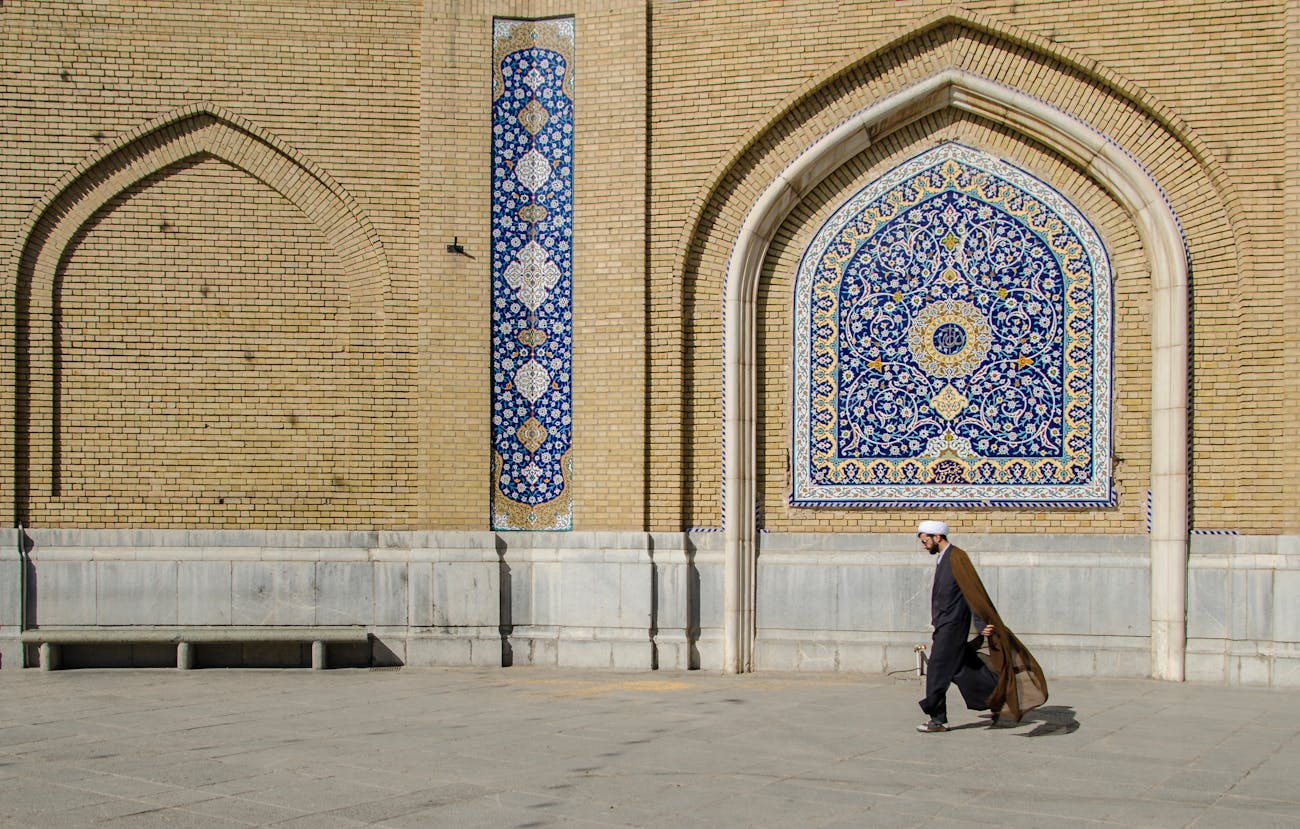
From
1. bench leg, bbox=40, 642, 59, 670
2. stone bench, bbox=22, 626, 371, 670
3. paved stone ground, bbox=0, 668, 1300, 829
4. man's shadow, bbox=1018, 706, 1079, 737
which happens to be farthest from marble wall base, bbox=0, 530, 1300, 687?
man's shadow, bbox=1018, 706, 1079, 737

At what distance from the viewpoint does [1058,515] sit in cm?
981

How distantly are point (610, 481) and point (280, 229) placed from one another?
326 cm

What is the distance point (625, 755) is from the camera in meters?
6.61

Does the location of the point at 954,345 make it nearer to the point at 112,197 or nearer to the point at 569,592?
the point at 569,592

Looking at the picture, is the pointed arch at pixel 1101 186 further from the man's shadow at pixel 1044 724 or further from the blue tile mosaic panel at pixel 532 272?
the man's shadow at pixel 1044 724

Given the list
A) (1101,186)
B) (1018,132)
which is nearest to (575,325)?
(1018,132)

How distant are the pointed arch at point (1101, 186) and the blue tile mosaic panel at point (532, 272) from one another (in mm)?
1295

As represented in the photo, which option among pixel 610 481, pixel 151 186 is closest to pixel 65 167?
pixel 151 186

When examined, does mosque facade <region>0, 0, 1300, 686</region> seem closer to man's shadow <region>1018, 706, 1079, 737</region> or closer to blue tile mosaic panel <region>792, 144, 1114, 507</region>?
blue tile mosaic panel <region>792, 144, 1114, 507</region>

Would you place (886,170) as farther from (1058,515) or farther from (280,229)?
(280,229)

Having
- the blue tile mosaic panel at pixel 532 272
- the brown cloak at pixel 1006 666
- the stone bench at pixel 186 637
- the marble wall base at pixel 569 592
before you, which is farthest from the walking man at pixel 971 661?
the stone bench at pixel 186 637

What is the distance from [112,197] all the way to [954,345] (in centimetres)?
655

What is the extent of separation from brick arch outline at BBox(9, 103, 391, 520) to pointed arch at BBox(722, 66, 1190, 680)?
2746 mm

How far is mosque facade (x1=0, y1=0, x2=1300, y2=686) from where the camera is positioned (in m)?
9.88
